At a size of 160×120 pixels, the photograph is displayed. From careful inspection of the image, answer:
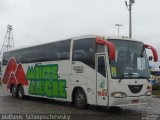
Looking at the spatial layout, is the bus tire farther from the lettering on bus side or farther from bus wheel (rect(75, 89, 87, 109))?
bus wheel (rect(75, 89, 87, 109))

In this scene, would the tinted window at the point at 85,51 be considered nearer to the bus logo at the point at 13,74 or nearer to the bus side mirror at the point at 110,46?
the bus side mirror at the point at 110,46

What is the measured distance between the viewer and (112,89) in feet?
47.4

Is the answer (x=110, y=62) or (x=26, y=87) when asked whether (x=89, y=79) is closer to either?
(x=110, y=62)

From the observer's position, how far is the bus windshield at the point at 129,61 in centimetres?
1474

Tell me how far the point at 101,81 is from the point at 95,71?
0.58 m

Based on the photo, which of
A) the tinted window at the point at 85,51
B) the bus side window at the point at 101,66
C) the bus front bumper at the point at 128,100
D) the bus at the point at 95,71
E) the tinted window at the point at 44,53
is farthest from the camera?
the tinted window at the point at 44,53

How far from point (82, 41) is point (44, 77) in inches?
164

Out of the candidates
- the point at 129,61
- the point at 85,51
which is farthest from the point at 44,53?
the point at 129,61

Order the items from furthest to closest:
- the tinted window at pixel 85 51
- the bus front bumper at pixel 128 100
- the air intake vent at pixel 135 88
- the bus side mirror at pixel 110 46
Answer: the tinted window at pixel 85 51
the air intake vent at pixel 135 88
the bus front bumper at pixel 128 100
the bus side mirror at pixel 110 46

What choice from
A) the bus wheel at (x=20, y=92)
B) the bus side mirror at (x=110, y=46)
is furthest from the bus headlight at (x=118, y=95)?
the bus wheel at (x=20, y=92)

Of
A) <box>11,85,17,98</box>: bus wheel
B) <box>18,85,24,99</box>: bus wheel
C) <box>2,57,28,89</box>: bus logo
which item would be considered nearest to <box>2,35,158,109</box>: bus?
<box>2,57,28,89</box>: bus logo

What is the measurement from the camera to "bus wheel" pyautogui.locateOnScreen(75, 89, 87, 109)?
16125 mm

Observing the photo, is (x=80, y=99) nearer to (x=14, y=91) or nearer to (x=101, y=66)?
(x=101, y=66)

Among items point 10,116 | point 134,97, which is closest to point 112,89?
point 134,97
